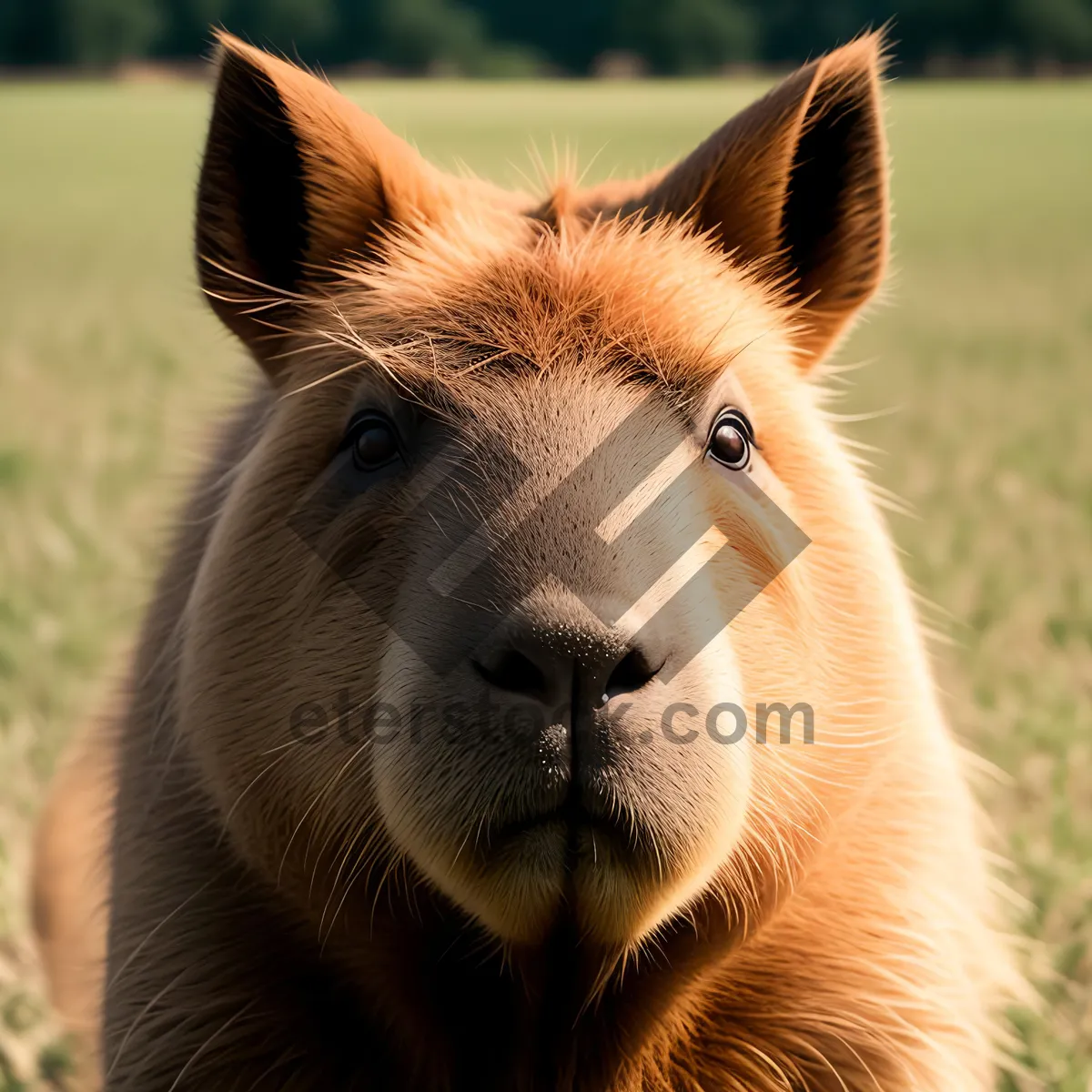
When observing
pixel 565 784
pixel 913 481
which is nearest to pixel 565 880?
pixel 565 784

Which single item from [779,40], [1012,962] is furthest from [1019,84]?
[1012,962]

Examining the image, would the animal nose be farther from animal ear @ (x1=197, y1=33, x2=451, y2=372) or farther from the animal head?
animal ear @ (x1=197, y1=33, x2=451, y2=372)

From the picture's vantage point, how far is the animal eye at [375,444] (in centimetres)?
266

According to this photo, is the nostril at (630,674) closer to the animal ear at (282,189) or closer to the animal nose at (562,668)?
the animal nose at (562,668)

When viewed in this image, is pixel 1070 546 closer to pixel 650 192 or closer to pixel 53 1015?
pixel 650 192

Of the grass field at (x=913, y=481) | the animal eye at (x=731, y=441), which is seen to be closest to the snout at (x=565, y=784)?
the animal eye at (x=731, y=441)

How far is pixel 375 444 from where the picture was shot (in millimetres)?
2662

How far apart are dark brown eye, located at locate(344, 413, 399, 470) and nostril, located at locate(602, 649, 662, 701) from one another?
0.69 meters

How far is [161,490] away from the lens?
304 inches

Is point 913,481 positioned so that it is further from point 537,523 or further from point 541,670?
point 541,670

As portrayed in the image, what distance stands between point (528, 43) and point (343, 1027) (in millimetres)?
66142

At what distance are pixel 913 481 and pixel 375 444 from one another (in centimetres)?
616

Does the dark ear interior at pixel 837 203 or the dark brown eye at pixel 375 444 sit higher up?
the dark ear interior at pixel 837 203

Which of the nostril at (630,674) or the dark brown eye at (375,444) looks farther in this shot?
the dark brown eye at (375,444)
